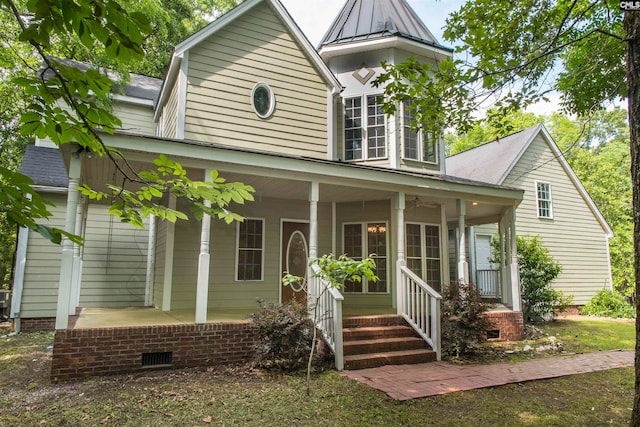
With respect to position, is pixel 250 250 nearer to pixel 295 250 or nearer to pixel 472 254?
pixel 295 250

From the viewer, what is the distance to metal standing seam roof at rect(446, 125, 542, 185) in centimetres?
1518

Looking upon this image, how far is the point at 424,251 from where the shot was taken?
33.7ft

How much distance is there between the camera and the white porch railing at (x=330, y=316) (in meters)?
6.42

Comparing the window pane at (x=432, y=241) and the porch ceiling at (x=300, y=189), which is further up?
the porch ceiling at (x=300, y=189)

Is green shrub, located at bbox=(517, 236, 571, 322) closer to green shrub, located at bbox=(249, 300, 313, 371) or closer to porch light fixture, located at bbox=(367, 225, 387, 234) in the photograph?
porch light fixture, located at bbox=(367, 225, 387, 234)

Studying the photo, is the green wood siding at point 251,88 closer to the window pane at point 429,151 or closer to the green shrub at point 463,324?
the window pane at point 429,151

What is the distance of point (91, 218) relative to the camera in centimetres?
1094

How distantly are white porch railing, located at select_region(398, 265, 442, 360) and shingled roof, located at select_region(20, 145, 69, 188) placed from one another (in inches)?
330

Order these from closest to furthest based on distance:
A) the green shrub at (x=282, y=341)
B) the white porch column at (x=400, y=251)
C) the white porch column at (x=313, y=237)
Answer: the green shrub at (x=282, y=341)
the white porch column at (x=313, y=237)
the white porch column at (x=400, y=251)

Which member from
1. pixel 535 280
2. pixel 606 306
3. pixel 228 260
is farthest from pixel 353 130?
pixel 606 306

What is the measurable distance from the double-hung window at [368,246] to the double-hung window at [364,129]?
6.01 ft

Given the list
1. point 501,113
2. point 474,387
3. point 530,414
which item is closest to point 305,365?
point 474,387

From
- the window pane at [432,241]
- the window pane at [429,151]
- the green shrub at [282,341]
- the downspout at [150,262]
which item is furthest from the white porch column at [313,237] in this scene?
the downspout at [150,262]

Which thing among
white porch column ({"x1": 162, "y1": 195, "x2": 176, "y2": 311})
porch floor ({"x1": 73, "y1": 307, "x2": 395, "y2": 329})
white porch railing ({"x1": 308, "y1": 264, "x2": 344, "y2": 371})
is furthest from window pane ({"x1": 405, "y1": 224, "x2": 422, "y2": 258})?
white porch column ({"x1": 162, "y1": 195, "x2": 176, "y2": 311})
